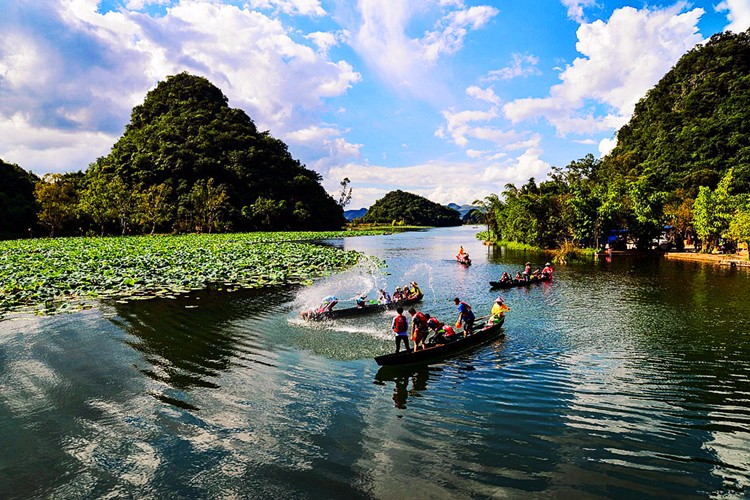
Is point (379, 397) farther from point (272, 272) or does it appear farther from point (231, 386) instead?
point (272, 272)

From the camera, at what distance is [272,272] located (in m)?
33.4

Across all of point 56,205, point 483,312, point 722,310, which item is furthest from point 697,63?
point 56,205

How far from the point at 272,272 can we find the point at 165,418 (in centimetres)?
2392

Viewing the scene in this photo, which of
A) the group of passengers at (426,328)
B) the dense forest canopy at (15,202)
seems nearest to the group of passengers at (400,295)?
the group of passengers at (426,328)

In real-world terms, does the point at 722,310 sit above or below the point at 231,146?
below

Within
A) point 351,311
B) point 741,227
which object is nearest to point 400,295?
point 351,311

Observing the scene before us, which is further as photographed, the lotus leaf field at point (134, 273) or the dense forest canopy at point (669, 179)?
the dense forest canopy at point (669, 179)

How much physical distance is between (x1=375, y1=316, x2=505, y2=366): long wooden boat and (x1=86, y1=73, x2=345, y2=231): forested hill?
82.2 metres

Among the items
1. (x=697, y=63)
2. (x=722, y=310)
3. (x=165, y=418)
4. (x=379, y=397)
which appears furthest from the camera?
(x=697, y=63)

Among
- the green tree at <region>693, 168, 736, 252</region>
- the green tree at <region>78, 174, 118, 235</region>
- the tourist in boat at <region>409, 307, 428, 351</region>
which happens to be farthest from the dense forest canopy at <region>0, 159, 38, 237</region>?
the green tree at <region>693, 168, 736, 252</region>

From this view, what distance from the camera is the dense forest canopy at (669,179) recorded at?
2125 inches

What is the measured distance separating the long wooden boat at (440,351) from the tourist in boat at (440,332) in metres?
0.38

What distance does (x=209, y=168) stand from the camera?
4281 inches

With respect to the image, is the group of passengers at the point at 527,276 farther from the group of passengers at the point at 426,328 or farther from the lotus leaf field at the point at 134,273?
the lotus leaf field at the point at 134,273
